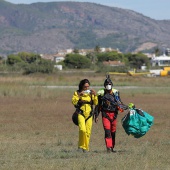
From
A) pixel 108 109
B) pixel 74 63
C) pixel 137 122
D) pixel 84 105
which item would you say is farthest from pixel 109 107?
pixel 74 63

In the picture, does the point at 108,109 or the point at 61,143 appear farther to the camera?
the point at 61,143

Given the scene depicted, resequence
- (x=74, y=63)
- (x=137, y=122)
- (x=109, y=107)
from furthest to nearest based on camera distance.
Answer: (x=74, y=63)
(x=137, y=122)
(x=109, y=107)

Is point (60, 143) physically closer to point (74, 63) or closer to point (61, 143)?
point (61, 143)

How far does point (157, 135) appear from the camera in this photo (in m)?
21.0

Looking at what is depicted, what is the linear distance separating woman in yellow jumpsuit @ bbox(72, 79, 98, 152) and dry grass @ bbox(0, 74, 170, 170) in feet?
1.13

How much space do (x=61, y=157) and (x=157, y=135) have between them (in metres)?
6.73

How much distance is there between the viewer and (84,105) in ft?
52.0

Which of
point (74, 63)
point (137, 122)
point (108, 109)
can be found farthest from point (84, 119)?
point (74, 63)

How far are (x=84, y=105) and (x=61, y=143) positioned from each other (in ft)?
9.82

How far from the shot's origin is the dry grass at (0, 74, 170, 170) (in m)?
A: 13.2

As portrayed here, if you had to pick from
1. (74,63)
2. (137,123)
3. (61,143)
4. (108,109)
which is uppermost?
(108,109)

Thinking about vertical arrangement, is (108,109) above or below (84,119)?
above

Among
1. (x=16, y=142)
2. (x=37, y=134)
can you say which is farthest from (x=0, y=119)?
(x=16, y=142)

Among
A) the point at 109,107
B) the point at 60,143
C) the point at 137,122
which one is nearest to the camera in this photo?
the point at 109,107
